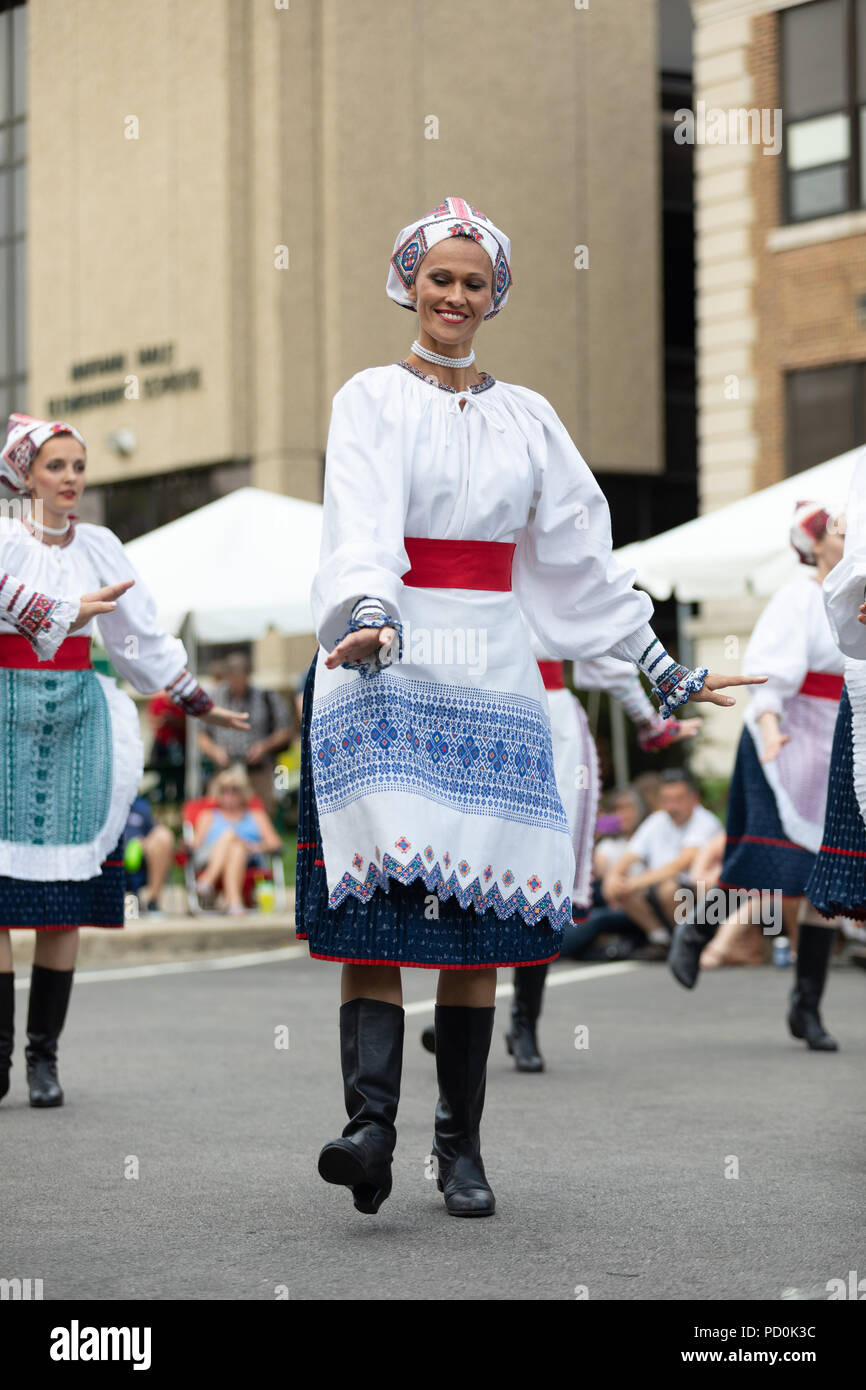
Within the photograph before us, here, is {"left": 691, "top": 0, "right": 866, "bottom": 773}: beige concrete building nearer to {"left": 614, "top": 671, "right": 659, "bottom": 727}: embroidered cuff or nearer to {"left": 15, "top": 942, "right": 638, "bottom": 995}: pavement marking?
{"left": 15, "top": 942, "right": 638, "bottom": 995}: pavement marking

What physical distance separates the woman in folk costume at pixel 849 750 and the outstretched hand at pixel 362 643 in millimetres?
1142

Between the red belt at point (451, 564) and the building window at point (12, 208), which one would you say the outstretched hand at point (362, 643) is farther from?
the building window at point (12, 208)

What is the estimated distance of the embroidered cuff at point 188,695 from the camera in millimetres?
6609

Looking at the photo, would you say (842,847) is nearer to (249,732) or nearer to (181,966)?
(181,966)

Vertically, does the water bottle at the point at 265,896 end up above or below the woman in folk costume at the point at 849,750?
below

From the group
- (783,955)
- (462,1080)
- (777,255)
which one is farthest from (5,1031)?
(777,255)

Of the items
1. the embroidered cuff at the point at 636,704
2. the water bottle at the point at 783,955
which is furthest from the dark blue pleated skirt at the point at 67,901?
the water bottle at the point at 783,955

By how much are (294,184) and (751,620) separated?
29.1 ft

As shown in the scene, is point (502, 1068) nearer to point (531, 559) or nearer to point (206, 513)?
point (531, 559)

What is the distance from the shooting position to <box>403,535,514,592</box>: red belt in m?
4.36

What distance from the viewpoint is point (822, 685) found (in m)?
7.64

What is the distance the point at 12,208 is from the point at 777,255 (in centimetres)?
1346

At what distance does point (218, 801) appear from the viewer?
14.3 metres
